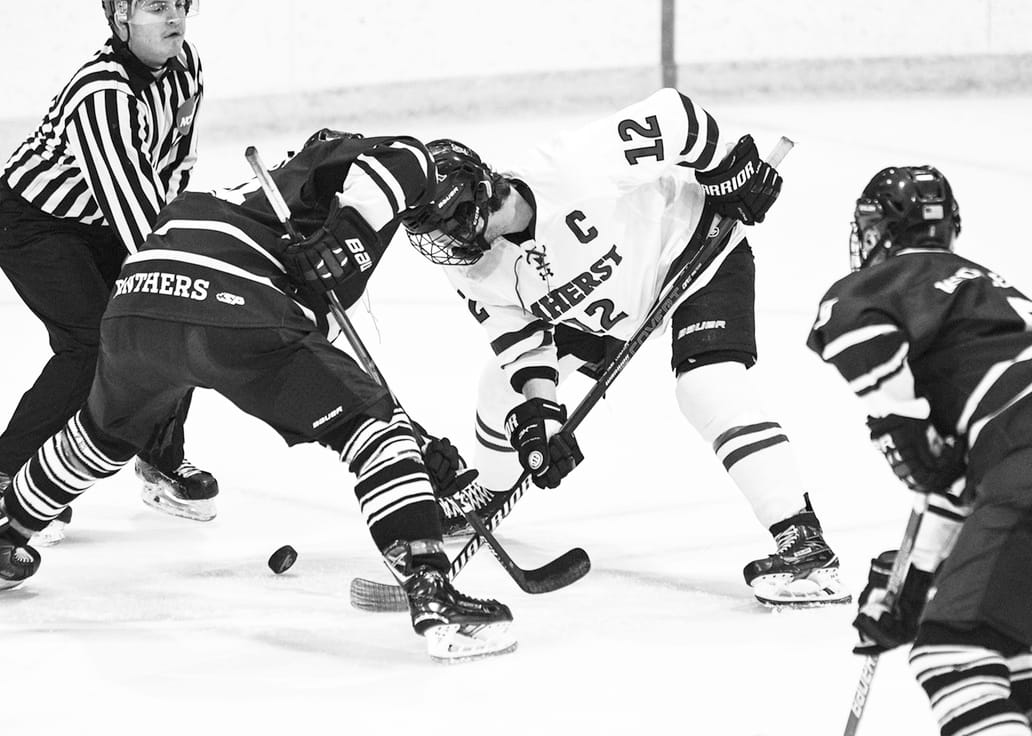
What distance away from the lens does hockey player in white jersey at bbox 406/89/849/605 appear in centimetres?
282

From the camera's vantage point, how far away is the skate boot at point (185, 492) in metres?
3.53

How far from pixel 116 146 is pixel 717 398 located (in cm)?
128

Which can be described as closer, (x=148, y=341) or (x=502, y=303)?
(x=148, y=341)

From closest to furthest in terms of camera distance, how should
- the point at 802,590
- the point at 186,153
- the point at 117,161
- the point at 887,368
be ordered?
1. the point at 887,368
2. the point at 802,590
3. the point at 117,161
4. the point at 186,153

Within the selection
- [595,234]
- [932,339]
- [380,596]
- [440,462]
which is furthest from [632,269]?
[932,339]

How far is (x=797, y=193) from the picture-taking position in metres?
5.96

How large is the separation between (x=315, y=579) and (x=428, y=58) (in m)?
4.48

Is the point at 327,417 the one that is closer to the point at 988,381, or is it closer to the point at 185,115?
the point at 988,381

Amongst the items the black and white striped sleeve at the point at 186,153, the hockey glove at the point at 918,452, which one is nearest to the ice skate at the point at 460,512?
the black and white striped sleeve at the point at 186,153

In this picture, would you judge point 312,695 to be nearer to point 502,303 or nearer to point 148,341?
point 148,341

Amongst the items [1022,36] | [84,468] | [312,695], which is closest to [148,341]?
[84,468]

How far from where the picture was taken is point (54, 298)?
3355mm

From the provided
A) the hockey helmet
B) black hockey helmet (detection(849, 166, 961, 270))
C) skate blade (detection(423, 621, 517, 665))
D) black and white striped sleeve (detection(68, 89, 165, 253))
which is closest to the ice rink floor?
skate blade (detection(423, 621, 517, 665))

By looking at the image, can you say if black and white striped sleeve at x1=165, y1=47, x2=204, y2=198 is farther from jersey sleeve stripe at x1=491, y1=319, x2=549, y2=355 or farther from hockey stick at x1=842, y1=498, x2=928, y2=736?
hockey stick at x1=842, y1=498, x2=928, y2=736
